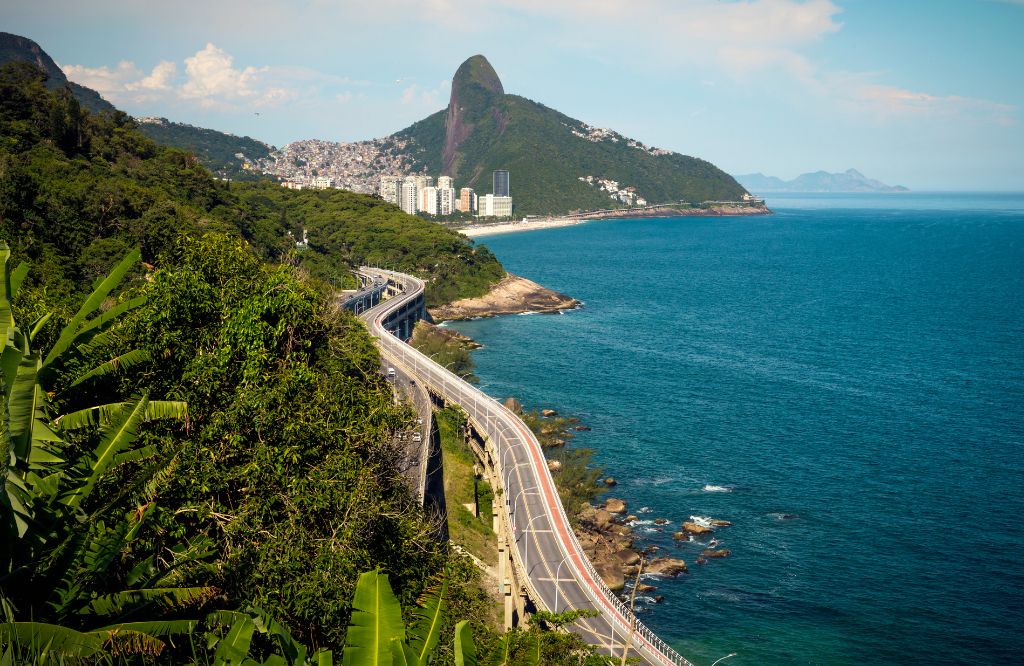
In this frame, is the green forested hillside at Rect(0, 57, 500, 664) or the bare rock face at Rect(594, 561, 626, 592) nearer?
the green forested hillside at Rect(0, 57, 500, 664)

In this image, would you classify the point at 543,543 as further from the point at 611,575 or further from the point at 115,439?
the point at 115,439

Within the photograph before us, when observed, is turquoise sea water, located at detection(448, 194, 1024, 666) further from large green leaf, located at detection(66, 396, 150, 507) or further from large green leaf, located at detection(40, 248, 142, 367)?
large green leaf, located at detection(40, 248, 142, 367)

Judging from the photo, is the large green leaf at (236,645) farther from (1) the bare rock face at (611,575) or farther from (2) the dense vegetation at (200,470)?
(1) the bare rock face at (611,575)

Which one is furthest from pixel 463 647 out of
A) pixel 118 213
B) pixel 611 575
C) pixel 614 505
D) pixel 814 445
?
pixel 118 213

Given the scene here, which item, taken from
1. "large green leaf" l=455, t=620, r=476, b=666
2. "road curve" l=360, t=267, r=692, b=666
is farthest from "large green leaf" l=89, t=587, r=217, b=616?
"road curve" l=360, t=267, r=692, b=666

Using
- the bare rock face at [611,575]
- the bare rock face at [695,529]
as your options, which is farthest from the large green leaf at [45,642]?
the bare rock face at [695,529]

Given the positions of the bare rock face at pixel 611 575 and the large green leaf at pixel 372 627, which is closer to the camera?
the large green leaf at pixel 372 627

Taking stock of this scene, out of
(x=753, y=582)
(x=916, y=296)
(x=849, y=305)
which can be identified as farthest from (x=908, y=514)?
(x=916, y=296)
